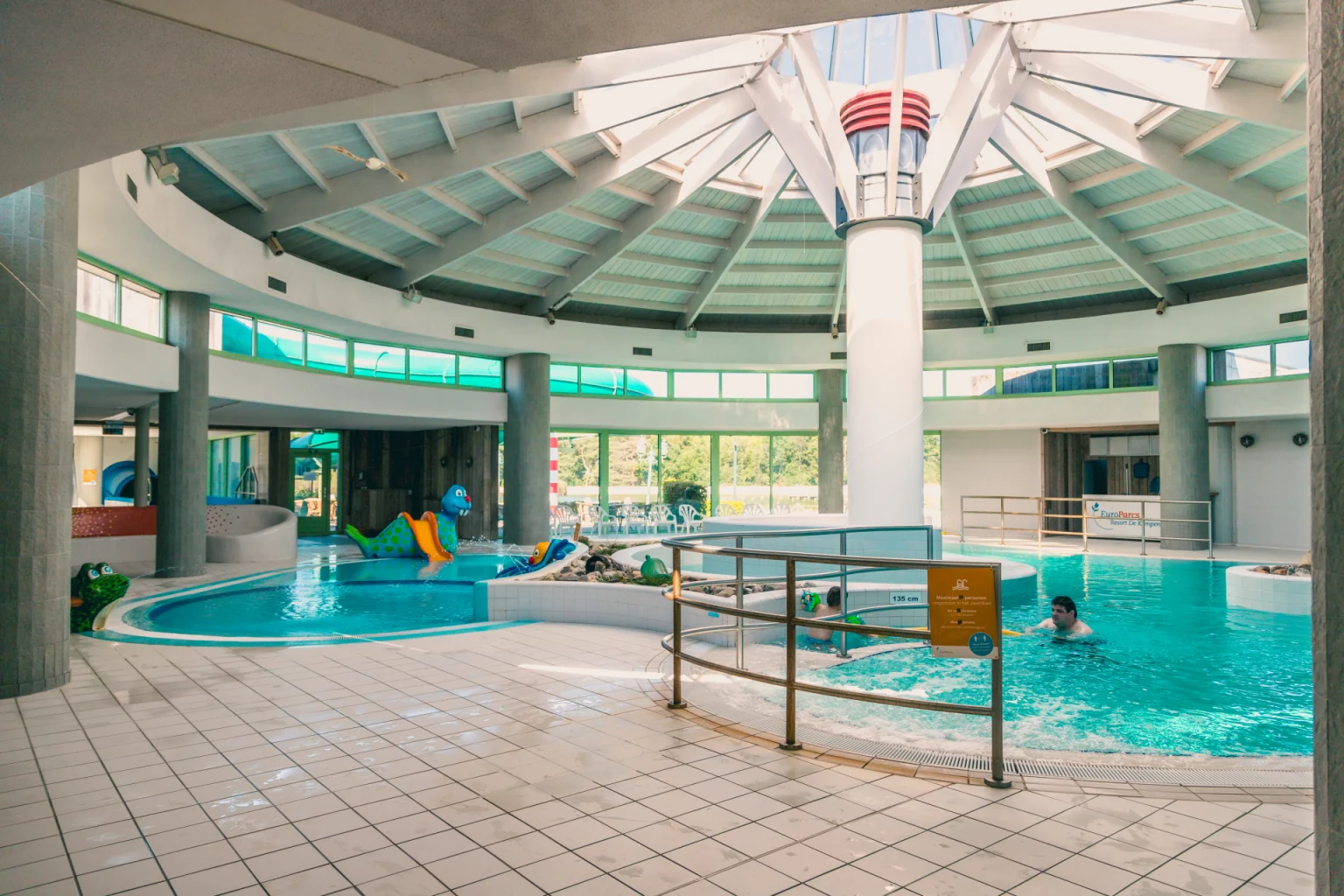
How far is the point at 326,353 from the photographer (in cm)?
1584

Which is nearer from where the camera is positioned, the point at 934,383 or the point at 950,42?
the point at 950,42

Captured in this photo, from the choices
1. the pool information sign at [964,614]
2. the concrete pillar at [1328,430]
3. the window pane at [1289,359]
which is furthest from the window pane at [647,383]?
the concrete pillar at [1328,430]

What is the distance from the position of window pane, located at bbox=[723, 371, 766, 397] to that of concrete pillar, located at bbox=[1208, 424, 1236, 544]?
10459mm

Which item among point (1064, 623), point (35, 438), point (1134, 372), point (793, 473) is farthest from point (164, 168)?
point (1134, 372)

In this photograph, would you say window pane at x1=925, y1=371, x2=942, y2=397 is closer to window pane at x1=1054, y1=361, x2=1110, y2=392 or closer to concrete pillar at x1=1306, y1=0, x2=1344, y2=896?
window pane at x1=1054, y1=361, x2=1110, y2=392

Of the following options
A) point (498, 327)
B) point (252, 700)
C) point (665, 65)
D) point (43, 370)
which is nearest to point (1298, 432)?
point (665, 65)

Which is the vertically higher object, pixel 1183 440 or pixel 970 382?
pixel 970 382

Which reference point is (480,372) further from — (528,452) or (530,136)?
(530,136)

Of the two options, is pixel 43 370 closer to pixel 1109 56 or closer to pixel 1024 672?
pixel 1024 672

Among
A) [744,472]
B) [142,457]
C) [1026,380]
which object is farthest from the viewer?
[744,472]

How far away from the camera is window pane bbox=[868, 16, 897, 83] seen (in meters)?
13.5

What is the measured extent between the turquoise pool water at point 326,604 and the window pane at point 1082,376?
567 inches

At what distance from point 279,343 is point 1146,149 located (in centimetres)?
1484

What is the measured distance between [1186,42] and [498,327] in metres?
13.3
